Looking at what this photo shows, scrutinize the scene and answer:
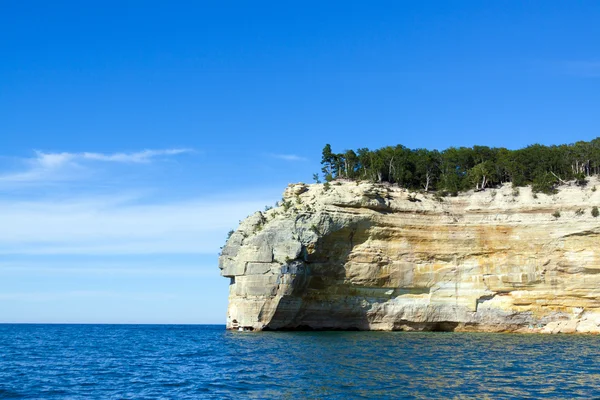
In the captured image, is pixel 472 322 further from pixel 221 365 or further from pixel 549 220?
pixel 221 365

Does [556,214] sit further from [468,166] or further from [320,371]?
[320,371]

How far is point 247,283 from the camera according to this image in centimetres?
5222

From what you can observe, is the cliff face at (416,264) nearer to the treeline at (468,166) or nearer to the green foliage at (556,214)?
the green foliage at (556,214)

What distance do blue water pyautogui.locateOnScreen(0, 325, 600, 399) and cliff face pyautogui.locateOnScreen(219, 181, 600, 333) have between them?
1008 cm

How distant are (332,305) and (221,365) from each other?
25030 mm

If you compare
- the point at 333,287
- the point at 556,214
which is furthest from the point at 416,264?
the point at 556,214

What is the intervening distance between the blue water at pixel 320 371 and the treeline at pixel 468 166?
2120cm

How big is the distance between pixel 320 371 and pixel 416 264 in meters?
29.1

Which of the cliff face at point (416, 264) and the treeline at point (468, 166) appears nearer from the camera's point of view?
the cliff face at point (416, 264)

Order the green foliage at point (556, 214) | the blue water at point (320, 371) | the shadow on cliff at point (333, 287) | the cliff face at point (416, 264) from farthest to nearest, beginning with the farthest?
1. the shadow on cliff at point (333, 287)
2. the green foliage at point (556, 214)
3. the cliff face at point (416, 264)
4. the blue water at point (320, 371)

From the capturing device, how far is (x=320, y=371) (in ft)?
87.7

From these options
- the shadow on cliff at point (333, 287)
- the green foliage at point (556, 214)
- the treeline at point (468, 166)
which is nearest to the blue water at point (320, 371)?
the shadow on cliff at point (333, 287)

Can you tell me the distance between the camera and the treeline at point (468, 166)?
5894cm

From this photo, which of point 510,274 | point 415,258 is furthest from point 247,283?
point 510,274
